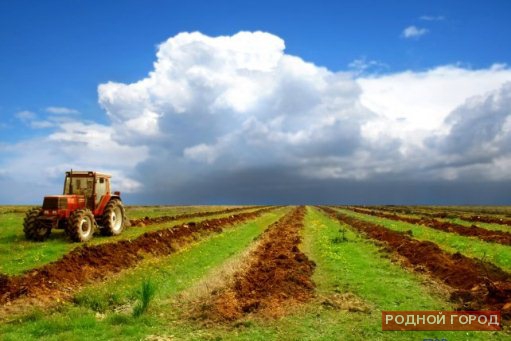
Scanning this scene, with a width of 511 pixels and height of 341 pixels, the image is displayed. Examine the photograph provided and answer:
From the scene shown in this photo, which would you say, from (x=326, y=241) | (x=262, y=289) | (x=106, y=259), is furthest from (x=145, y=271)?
(x=326, y=241)

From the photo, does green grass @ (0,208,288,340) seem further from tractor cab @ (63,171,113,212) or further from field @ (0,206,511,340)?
tractor cab @ (63,171,113,212)

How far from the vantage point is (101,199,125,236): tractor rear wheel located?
2711 centimetres

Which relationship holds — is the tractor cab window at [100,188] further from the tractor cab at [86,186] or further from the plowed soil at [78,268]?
the plowed soil at [78,268]

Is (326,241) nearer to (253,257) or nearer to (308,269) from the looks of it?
Answer: (253,257)

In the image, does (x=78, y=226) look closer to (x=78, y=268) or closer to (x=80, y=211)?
(x=80, y=211)

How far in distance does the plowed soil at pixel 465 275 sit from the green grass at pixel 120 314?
7.37 metres

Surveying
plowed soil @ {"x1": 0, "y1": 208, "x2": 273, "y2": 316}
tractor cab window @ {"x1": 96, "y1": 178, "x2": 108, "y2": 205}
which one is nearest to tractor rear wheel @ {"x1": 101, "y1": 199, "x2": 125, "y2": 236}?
tractor cab window @ {"x1": 96, "y1": 178, "x2": 108, "y2": 205}

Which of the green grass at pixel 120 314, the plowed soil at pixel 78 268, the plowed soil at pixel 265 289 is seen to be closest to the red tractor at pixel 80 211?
the plowed soil at pixel 78 268

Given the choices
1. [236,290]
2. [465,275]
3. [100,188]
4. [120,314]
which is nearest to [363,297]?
[236,290]

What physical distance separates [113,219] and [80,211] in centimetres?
460

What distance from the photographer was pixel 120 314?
1175 centimetres

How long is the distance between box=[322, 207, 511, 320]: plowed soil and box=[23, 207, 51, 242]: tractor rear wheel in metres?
17.9

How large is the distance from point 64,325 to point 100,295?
107 inches

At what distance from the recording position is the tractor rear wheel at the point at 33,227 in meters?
23.8
